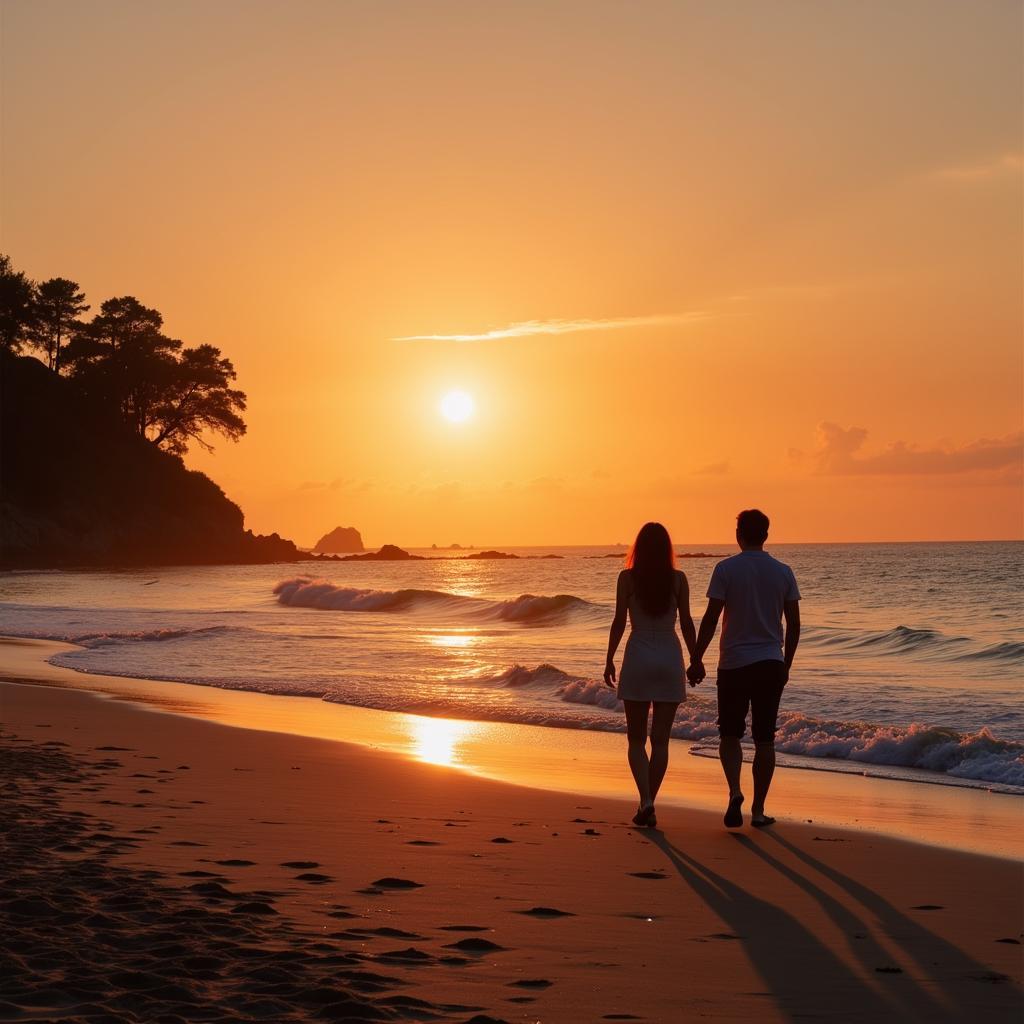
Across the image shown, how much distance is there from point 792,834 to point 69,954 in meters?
4.96

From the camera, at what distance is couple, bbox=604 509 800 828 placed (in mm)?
7684

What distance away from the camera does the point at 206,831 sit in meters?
6.83

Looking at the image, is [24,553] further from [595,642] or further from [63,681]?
[63,681]

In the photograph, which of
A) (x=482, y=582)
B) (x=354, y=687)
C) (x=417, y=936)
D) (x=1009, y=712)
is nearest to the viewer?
(x=417, y=936)

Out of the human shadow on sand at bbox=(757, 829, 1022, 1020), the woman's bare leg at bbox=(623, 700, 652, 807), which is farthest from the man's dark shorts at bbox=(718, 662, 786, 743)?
the human shadow on sand at bbox=(757, 829, 1022, 1020)

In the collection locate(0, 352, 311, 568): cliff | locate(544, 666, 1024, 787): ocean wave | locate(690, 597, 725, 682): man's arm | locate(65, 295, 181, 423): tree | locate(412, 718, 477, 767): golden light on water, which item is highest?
locate(65, 295, 181, 423): tree

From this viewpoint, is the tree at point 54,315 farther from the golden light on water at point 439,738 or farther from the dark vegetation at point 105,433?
the golden light on water at point 439,738

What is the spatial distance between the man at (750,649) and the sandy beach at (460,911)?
1.67 feet

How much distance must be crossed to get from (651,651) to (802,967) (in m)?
3.27

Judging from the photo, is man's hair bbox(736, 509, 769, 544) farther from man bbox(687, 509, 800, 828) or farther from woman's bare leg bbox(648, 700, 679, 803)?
woman's bare leg bbox(648, 700, 679, 803)

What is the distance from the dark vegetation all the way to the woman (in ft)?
257

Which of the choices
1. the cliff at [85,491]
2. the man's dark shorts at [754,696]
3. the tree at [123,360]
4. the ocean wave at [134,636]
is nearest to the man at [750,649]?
the man's dark shorts at [754,696]

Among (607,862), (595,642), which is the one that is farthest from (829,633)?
(607,862)

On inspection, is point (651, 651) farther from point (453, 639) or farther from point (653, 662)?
point (453, 639)
